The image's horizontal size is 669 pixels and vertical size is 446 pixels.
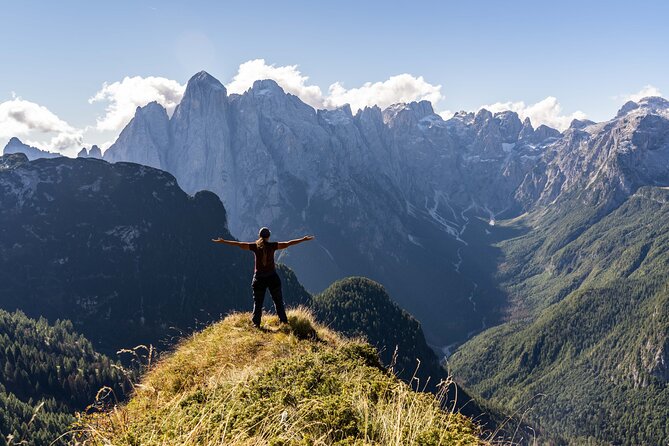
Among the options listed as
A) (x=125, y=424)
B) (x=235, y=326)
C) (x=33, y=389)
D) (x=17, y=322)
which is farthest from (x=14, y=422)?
(x=125, y=424)

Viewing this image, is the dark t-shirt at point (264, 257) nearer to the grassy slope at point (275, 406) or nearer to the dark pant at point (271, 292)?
the dark pant at point (271, 292)

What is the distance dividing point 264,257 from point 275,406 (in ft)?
→ 39.5

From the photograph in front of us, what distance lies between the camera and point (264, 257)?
20203 mm

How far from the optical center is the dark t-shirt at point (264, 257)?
A: 20172 millimetres

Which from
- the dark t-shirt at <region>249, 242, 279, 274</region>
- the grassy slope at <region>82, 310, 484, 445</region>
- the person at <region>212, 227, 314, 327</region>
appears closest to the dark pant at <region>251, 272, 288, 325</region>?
the person at <region>212, 227, 314, 327</region>

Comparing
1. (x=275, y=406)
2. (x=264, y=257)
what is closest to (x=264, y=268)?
(x=264, y=257)

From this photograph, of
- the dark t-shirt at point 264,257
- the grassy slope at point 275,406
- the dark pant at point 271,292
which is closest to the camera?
the grassy slope at point 275,406

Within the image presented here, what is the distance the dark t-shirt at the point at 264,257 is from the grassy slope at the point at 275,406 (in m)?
5.12

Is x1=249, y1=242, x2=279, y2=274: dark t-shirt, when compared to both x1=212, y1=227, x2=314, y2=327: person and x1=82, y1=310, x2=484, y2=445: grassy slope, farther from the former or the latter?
x1=82, y1=310, x2=484, y2=445: grassy slope

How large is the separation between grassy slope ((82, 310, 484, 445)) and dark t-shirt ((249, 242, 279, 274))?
16.8 feet

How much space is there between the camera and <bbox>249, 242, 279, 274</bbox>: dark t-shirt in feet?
66.2

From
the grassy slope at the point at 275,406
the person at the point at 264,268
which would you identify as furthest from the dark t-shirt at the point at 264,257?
the grassy slope at the point at 275,406

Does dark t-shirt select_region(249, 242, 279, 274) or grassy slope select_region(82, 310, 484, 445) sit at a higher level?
dark t-shirt select_region(249, 242, 279, 274)

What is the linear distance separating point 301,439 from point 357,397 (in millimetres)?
2722
